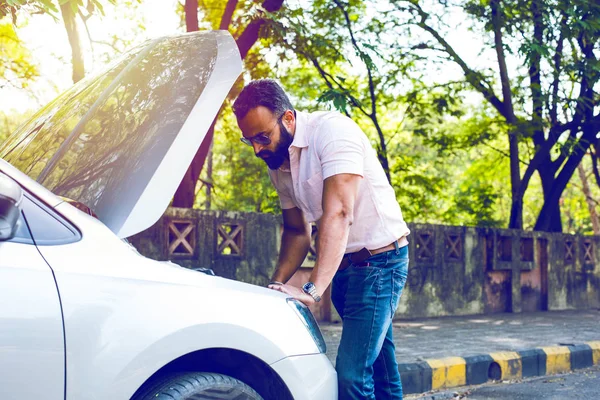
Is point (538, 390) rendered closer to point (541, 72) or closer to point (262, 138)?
point (262, 138)

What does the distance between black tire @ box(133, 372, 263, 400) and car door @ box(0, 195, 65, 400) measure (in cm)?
Answer: 33

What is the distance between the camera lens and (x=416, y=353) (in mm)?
6676

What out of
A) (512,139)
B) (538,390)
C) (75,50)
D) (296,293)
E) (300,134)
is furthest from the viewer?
(512,139)

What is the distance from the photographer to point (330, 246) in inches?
119

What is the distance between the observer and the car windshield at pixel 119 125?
2.66 metres

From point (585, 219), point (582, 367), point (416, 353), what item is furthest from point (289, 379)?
point (585, 219)

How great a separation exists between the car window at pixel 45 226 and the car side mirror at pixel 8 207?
128mm

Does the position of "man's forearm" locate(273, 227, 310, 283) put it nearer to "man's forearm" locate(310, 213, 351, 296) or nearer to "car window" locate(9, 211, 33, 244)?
"man's forearm" locate(310, 213, 351, 296)

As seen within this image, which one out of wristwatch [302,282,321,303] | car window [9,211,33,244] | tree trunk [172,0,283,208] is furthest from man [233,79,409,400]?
tree trunk [172,0,283,208]

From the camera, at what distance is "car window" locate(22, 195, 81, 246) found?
87.7 inches

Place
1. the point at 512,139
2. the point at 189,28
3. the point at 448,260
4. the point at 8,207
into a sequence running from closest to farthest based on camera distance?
the point at 8,207
the point at 189,28
the point at 448,260
the point at 512,139

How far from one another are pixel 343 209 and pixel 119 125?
931 mm

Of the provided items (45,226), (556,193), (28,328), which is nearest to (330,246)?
(45,226)

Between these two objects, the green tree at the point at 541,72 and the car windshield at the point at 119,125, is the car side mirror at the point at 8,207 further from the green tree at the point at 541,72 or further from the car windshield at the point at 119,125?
the green tree at the point at 541,72
